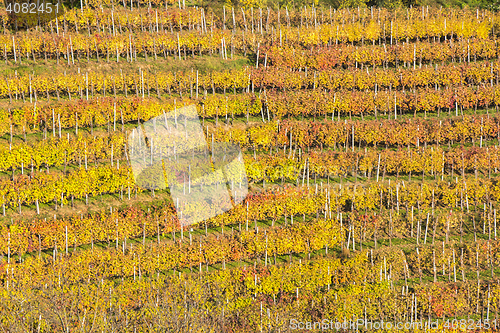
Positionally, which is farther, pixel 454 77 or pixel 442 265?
pixel 454 77

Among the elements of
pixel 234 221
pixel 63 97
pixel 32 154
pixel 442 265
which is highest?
pixel 63 97

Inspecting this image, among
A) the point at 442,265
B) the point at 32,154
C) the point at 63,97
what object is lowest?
the point at 442,265

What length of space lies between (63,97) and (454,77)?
29.7 meters

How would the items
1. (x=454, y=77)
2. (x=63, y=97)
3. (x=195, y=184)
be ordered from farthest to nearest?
(x=454, y=77) → (x=63, y=97) → (x=195, y=184)

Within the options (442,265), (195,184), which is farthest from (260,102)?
(442,265)

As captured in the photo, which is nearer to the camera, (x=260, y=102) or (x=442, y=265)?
(x=442, y=265)

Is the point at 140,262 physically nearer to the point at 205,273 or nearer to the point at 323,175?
the point at 205,273

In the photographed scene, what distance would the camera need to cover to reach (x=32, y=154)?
37281 mm

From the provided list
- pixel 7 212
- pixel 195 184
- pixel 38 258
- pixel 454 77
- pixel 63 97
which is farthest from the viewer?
pixel 454 77

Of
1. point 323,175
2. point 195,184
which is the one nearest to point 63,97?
point 195,184

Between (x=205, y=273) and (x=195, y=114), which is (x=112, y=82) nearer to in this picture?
(x=195, y=114)

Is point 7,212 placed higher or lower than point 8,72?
lower

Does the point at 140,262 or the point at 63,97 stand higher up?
the point at 63,97

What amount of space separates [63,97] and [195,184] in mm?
12273
